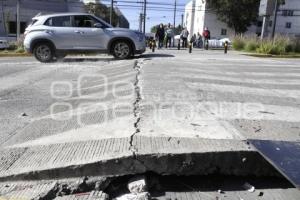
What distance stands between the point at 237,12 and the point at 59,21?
44401 millimetres

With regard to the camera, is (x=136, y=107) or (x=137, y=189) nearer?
(x=137, y=189)

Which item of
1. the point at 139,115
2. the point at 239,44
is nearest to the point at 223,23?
the point at 239,44

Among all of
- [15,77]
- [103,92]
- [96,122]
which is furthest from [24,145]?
[15,77]

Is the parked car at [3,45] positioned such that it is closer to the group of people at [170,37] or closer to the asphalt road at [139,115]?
the group of people at [170,37]

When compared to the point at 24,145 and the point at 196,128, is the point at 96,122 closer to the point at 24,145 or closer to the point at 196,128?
the point at 24,145

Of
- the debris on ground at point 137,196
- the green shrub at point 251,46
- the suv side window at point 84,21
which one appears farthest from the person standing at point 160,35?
the debris on ground at point 137,196

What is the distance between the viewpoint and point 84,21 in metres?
15.1

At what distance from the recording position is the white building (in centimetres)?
6034

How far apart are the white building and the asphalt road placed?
52.0 meters

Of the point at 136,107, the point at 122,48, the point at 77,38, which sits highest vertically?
the point at 77,38

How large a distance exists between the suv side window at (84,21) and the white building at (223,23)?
45.7 metres

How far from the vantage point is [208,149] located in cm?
374

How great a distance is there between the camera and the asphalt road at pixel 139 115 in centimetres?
394

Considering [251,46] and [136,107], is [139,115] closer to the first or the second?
[136,107]
